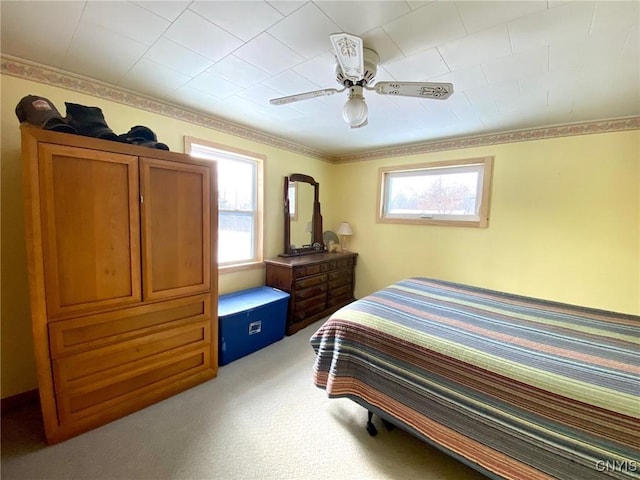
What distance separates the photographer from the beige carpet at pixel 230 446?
4.53 feet

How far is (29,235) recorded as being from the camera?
4.42 feet

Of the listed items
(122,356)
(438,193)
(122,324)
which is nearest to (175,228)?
(122,324)

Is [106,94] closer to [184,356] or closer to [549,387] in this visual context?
[184,356]

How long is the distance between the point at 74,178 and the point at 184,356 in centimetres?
141

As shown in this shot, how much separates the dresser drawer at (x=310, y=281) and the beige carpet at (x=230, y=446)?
1264 mm

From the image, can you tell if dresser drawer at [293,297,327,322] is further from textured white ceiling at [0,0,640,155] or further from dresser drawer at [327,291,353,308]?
textured white ceiling at [0,0,640,155]

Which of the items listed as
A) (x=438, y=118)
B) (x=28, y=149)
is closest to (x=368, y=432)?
(x=28, y=149)

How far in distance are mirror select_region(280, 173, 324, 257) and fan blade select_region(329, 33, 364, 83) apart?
2.13m

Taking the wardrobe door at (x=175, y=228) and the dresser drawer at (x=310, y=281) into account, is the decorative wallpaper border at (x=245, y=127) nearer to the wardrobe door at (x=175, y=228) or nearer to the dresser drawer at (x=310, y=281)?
the wardrobe door at (x=175, y=228)

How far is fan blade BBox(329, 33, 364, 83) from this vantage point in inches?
45.0

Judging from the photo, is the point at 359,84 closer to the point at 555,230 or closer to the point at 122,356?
the point at 122,356

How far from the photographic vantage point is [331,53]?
1.54 meters

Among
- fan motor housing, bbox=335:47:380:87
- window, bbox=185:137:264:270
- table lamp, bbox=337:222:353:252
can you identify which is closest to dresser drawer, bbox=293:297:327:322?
window, bbox=185:137:264:270

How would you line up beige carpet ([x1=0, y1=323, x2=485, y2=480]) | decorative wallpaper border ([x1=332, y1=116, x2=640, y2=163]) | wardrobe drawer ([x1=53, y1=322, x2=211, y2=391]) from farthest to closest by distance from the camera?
decorative wallpaper border ([x1=332, y1=116, x2=640, y2=163]), wardrobe drawer ([x1=53, y1=322, x2=211, y2=391]), beige carpet ([x1=0, y1=323, x2=485, y2=480])
